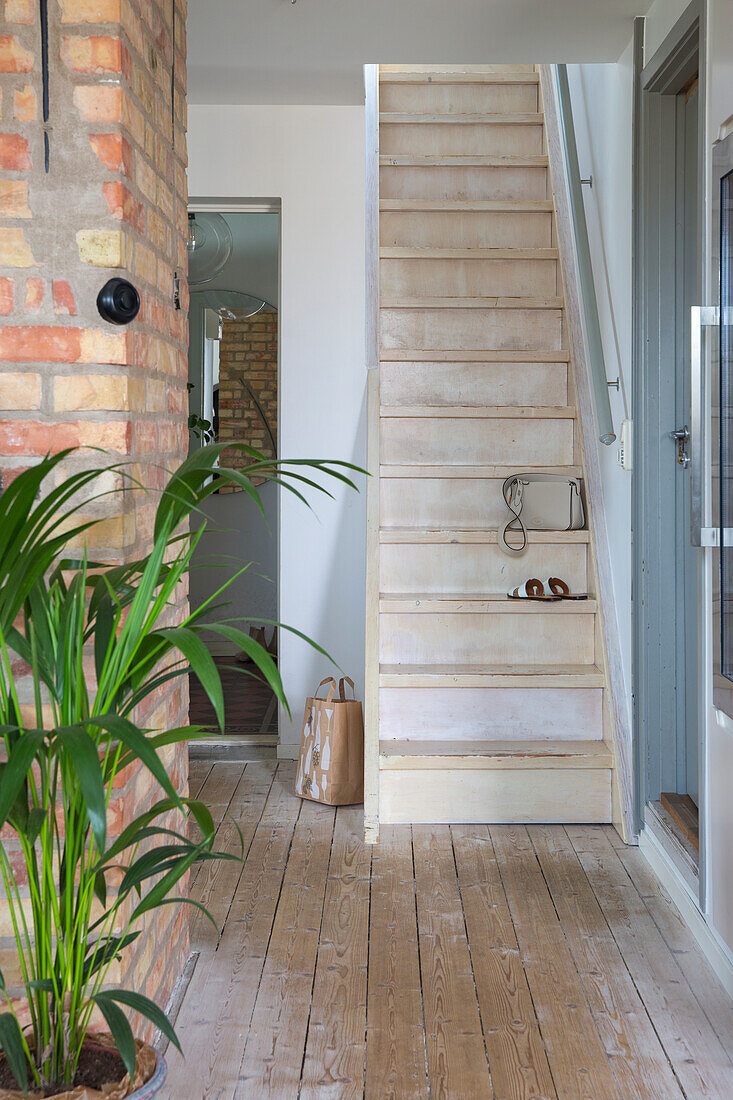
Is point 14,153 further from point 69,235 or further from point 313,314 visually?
point 313,314

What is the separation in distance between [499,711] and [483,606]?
36cm

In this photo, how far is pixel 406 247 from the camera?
429 cm

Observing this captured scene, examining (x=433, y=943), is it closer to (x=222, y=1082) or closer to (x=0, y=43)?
(x=222, y=1082)

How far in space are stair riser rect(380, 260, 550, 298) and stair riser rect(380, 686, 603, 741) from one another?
1.71 m

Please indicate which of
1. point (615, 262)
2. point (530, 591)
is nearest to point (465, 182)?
point (615, 262)

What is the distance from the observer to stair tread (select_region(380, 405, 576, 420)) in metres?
3.87

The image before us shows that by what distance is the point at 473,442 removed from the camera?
12.8 ft

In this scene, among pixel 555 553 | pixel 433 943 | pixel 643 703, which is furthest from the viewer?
pixel 555 553

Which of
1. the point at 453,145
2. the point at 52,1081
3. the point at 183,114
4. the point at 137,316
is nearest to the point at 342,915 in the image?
the point at 52,1081

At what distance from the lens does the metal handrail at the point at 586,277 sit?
3.25 m

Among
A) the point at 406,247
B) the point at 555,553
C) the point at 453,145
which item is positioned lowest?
the point at 555,553

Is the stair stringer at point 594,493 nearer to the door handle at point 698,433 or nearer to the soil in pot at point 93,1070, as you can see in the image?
the door handle at point 698,433

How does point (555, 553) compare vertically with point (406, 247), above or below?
below

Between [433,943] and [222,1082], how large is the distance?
2.34ft
